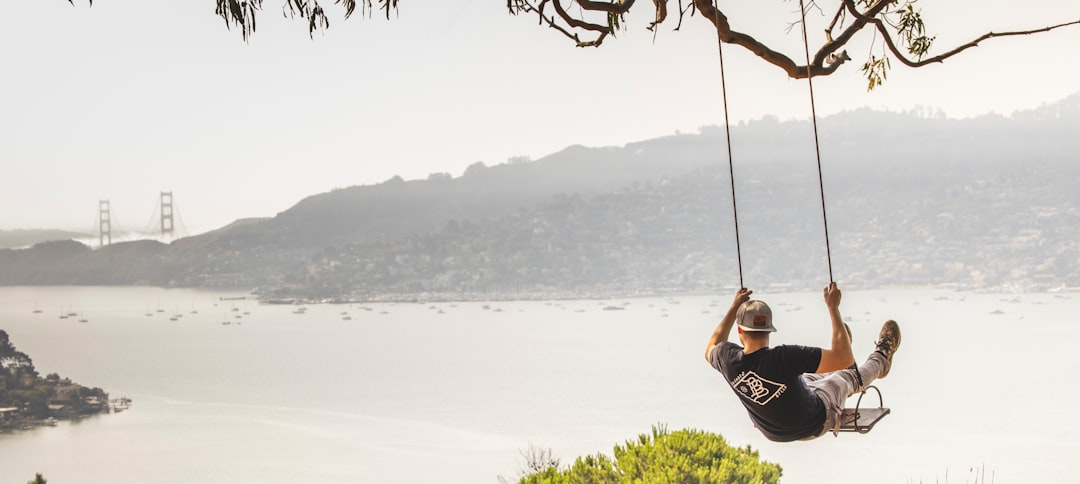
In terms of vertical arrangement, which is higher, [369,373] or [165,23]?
[165,23]

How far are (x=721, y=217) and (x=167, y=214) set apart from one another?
20719 mm

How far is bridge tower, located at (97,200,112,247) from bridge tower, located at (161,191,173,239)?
2.08 metres

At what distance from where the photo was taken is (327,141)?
104ft

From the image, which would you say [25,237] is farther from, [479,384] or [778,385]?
[778,385]

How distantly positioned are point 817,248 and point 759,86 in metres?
9.32

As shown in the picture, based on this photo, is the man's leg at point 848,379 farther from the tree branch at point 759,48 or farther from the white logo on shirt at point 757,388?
the tree branch at point 759,48

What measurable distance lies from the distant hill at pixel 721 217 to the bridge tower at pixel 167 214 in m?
5.43

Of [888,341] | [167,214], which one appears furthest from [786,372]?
[167,214]

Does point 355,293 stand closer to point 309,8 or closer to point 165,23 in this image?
point 165,23

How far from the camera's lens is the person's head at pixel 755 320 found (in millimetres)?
2752

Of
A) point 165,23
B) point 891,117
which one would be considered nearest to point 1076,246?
point 891,117

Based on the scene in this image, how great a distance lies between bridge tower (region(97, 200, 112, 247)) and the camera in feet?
78.5

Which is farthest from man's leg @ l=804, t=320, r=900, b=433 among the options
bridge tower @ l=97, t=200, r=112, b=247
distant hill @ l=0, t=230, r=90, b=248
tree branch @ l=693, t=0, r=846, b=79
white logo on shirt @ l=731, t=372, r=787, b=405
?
bridge tower @ l=97, t=200, r=112, b=247

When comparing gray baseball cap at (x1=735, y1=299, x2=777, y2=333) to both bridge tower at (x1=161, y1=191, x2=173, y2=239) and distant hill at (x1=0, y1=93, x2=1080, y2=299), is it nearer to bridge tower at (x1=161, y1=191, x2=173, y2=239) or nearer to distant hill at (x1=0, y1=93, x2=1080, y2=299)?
bridge tower at (x1=161, y1=191, x2=173, y2=239)
